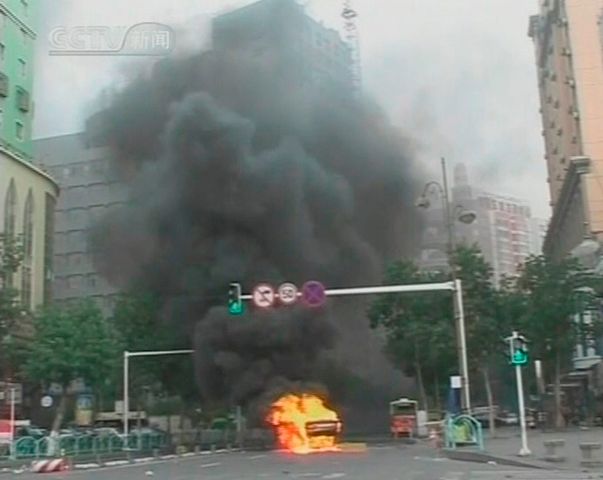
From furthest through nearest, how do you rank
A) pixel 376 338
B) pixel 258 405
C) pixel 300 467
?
pixel 376 338, pixel 258 405, pixel 300 467

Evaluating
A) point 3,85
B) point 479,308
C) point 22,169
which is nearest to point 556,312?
point 479,308

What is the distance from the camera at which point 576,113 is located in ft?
209

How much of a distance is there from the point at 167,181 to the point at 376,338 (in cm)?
2025

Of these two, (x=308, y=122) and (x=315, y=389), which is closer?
(x=315, y=389)

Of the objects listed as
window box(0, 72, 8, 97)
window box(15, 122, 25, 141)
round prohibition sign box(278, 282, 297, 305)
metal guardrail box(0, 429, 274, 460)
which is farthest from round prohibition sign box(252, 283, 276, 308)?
window box(15, 122, 25, 141)

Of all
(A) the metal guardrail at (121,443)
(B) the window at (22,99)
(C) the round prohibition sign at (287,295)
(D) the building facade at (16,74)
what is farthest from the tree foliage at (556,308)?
(B) the window at (22,99)

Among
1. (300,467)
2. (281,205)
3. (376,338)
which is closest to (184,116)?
(281,205)

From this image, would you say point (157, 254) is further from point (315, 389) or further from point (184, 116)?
point (315, 389)

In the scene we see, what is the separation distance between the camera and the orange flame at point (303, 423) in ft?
129

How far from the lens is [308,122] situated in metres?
51.6

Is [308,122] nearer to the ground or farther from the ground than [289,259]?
farther from the ground

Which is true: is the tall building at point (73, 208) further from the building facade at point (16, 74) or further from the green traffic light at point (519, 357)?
the green traffic light at point (519, 357)

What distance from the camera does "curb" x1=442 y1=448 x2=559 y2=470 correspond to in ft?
68.6

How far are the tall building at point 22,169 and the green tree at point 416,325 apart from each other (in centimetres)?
2352
